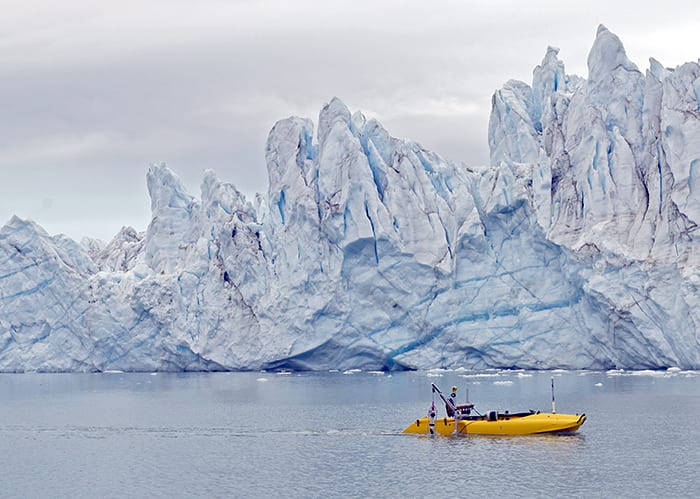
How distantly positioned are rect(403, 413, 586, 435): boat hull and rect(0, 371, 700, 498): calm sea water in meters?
0.47

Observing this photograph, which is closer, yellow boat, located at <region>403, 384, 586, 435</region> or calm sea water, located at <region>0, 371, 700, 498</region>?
calm sea water, located at <region>0, 371, 700, 498</region>

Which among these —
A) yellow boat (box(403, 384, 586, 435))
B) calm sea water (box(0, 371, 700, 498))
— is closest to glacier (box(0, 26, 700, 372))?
calm sea water (box(0, 371, 700, 498))

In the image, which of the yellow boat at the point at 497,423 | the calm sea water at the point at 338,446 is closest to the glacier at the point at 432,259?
the calm sea water at the point at 338,446

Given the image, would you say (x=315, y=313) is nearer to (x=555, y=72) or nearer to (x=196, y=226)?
(x=196, y=226)

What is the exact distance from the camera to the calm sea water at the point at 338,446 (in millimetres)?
24922

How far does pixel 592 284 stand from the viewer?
51.7m

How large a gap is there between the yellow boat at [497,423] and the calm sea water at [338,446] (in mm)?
495

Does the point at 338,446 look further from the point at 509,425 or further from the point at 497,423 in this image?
the point at 509,425

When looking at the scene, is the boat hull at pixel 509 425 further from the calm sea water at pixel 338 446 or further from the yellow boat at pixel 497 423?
the calm sea water at pixel 338 446

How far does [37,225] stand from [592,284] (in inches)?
1389

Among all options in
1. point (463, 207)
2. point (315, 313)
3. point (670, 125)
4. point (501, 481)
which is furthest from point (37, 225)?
point (501, 481)

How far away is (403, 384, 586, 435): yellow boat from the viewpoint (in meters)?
32.3

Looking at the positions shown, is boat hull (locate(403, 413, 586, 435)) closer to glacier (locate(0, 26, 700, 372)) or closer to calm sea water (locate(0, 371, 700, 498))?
calm sea water (locate(0, 371, 700, 498))

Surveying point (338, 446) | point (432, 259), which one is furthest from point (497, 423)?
point (432, 259)
